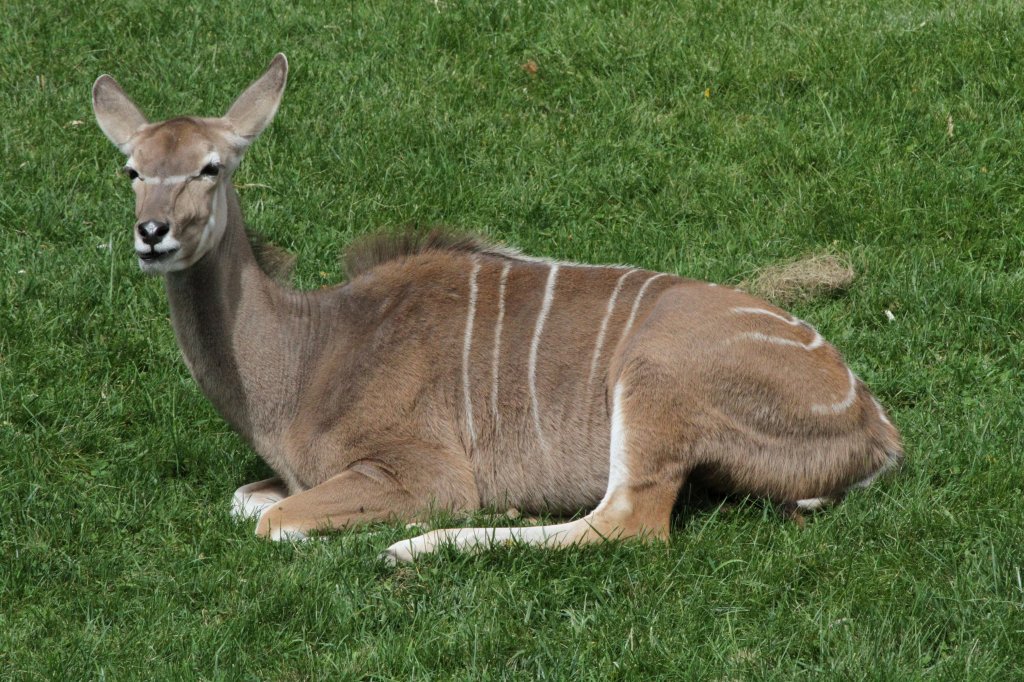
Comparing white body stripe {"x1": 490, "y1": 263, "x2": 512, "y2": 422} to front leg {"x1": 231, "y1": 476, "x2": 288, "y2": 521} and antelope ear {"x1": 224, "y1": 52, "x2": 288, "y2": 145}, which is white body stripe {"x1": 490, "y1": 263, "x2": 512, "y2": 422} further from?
antelope ear {"x1": 224, "y1": 52, "x2": 288, "y2": 145}

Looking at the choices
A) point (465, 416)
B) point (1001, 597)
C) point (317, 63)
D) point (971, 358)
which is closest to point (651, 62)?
point (317, 63)

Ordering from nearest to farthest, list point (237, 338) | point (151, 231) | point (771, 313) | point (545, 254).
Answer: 1. point (151, 231)
2. point (771, 313)
3. point (237, 338)
4. point (545, 254)

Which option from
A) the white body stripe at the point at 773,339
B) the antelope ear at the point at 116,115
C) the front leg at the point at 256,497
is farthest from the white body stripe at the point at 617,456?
the antelope ear at the point at 116,115

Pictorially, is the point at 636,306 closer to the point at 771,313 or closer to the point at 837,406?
the point at 771,313

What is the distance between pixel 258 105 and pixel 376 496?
148cm

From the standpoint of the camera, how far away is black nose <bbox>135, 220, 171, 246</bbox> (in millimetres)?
4414

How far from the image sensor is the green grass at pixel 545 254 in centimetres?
386

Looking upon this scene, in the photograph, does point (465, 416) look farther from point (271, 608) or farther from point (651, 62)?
point (651, 62)

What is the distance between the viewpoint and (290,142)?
23.0 ft

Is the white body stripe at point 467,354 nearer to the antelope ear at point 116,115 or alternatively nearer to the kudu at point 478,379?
the kudu at point 478,379

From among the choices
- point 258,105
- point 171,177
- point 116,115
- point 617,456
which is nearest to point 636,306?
point 617,456

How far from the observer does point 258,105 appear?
16.4ft

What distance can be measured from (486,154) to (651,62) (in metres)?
1.15

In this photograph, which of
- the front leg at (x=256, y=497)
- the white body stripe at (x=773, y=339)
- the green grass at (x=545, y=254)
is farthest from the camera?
the front leg at (x=256, y=497)
